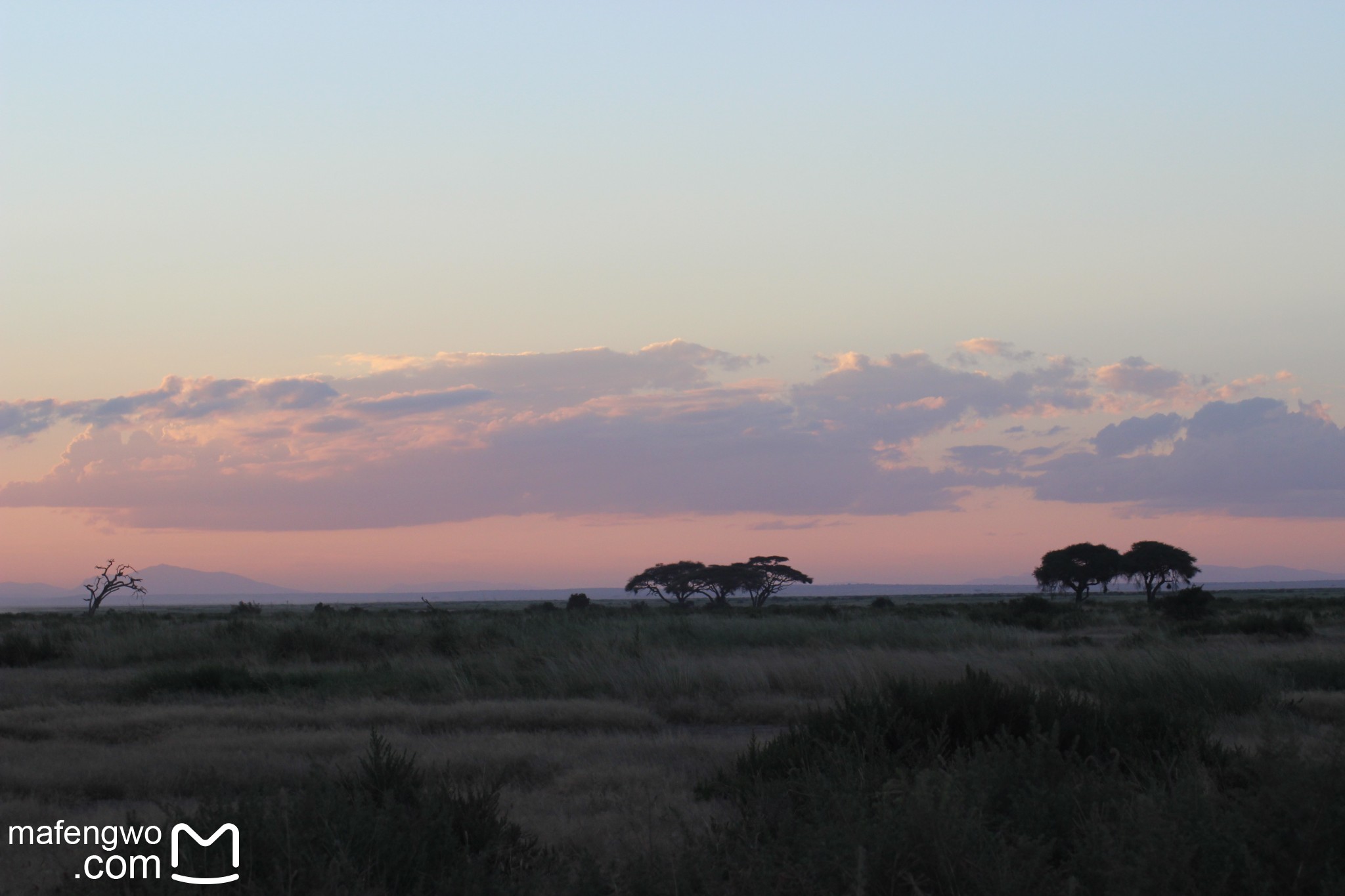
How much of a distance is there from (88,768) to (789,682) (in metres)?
10.6

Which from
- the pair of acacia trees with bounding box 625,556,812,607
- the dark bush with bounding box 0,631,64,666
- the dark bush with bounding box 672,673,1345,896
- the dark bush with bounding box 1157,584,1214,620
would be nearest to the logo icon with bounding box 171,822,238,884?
the dark bush with bounding box 672,673,1345,896

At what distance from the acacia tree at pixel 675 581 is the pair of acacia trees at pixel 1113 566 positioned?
1008 inches

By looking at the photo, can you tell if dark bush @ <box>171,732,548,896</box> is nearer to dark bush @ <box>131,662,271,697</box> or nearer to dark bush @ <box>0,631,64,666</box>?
dark bush @ <box>131,662,271,697</box>

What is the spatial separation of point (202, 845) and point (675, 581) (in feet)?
259

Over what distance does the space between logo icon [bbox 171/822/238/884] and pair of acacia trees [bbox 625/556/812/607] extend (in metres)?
72.1

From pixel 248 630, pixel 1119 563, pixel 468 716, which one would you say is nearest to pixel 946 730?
pixel 468 716

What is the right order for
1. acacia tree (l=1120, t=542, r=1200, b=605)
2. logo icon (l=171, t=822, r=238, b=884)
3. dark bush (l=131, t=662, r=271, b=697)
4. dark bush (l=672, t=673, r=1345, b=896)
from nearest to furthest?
dark bush (l=672, t=673, r=1345, b=896) < logo icon (l=171, t=822, r=238, b=884) < dark bush (l=131, t=662, r=271, b=697) < acacia tree (l=1120, t=542, r=1200, b=605)

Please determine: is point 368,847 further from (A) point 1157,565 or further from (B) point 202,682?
(A) point 1157,565

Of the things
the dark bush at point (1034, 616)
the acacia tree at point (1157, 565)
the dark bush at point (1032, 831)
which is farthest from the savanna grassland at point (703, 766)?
the acacia tree at point (1157, 565)

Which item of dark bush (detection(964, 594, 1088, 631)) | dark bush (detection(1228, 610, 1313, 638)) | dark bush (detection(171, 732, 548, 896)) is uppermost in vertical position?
dark bush (detection(171, 732, 548, 896))

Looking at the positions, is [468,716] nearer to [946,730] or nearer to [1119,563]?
[946,730]

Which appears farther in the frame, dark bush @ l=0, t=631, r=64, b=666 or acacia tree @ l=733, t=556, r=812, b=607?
acacia tree @ l=733, t=556, r=812, b=607

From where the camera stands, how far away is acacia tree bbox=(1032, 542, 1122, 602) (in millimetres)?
76312

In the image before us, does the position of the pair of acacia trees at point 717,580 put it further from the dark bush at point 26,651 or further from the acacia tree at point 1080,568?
the dark bush at point 26,651
